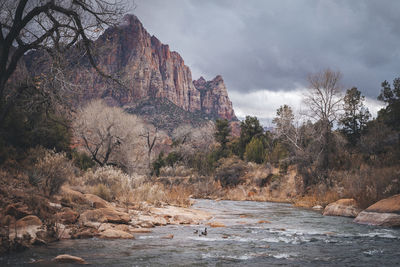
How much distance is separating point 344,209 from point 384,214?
3.86m

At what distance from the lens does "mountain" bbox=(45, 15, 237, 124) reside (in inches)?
340

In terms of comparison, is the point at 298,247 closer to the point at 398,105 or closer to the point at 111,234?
the point at 111,234

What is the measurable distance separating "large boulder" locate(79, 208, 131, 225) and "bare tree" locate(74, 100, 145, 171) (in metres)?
17.5

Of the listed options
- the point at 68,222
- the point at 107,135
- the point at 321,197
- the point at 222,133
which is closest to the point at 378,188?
the point at 321,197

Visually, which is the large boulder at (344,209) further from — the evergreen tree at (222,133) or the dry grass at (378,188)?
the evergreen tree at (222,133)

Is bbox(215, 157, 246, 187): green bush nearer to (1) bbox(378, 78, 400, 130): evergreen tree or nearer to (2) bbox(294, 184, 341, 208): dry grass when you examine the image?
(2) bbox(294, 184, 341, 208): dry grass

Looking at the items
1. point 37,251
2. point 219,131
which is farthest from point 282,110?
point 37,251

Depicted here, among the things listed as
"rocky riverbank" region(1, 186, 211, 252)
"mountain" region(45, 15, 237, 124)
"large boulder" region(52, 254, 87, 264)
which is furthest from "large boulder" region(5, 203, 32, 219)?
"mountain" region(45, 15, 237, 124)

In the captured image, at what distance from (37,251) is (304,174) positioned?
25.2m

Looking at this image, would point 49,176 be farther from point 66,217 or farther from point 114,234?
point 114,234

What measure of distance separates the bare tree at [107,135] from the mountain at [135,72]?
2.39 meters

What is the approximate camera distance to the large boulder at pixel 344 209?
47.7 feet

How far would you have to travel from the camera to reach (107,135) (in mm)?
26719

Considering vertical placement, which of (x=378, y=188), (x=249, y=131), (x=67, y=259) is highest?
(x=249, y=131)
